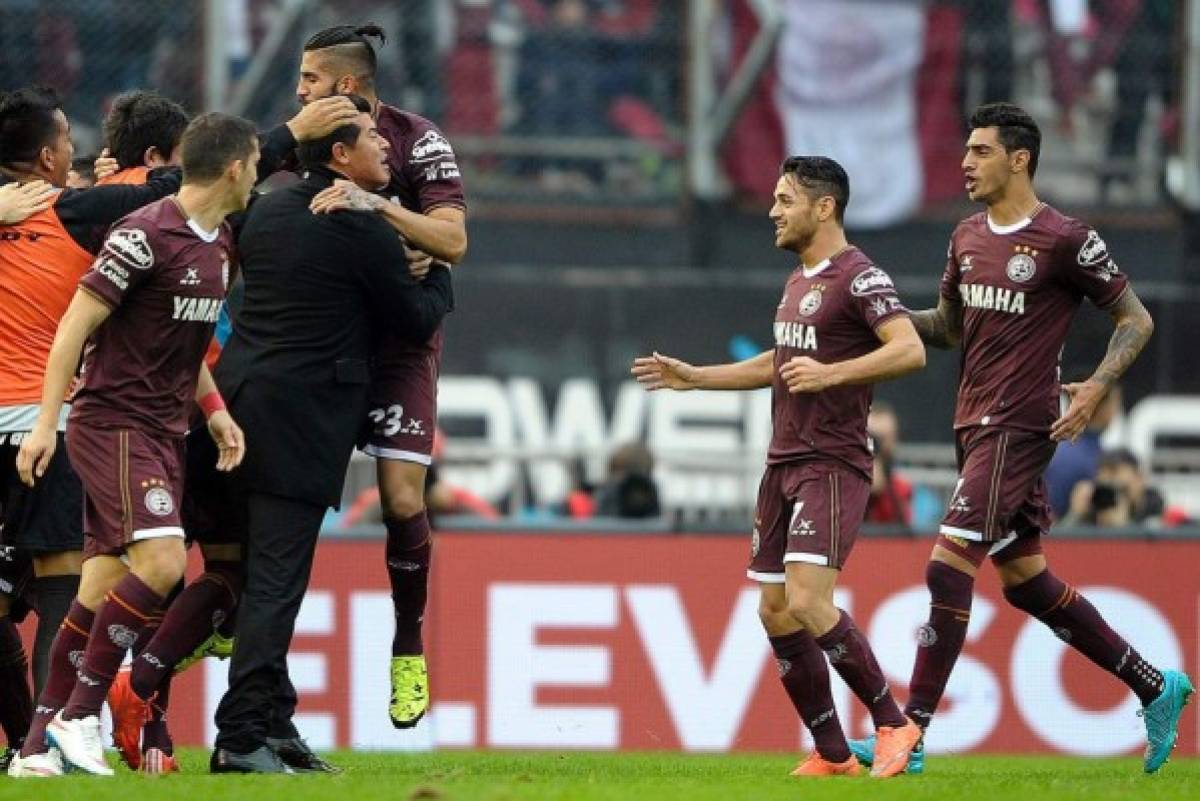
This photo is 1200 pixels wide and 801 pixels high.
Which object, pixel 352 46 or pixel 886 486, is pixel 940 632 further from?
pixel 886 486

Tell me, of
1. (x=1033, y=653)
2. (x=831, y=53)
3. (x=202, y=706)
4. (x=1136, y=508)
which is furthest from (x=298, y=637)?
(x=831, y=53)

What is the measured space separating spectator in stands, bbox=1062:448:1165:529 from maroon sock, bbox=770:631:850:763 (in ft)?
15.5

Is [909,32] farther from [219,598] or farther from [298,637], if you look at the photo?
[219,598]

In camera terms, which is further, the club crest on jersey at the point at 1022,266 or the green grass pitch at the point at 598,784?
the club crest on jersey at the point at 1022,266

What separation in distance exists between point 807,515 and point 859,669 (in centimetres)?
62

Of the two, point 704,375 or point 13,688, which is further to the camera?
point 704,375

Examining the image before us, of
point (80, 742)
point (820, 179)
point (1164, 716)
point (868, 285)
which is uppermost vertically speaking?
point (820, 179)

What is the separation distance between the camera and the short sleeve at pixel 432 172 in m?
9.44

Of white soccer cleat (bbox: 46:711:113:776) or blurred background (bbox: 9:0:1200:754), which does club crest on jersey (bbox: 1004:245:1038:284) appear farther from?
blurred background (bbox: 9:0:1200:754)

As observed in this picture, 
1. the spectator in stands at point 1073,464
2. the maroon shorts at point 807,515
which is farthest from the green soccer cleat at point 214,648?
the spectator in stands at point 1073,464

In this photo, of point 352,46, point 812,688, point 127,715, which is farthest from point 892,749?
point 352,46

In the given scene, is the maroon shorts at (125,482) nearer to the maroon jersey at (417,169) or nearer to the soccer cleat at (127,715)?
the soccer cleat at (127,715)

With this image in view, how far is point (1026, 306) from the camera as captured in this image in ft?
32.4

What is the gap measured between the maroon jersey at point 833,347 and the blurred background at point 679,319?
14.1ft
